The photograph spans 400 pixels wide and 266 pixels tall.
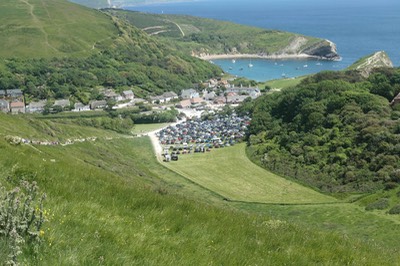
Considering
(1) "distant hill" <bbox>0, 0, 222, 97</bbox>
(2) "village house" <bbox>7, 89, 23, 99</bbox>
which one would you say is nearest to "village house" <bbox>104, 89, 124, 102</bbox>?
(1) "distant hill" <bbox>0, 0, 222, 97</bbox>

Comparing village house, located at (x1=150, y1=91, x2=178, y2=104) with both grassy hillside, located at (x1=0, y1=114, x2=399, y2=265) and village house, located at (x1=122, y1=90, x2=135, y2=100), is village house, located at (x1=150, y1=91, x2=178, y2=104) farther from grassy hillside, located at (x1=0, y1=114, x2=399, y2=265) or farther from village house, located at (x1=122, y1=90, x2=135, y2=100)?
grassy hillside, located at (x1=0, y1=114, x2=399, y2=265)

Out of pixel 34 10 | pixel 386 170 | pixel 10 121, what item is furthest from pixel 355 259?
pixel 34 10

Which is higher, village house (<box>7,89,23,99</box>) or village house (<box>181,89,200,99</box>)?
village house (<box>7,89,23,99</box>)

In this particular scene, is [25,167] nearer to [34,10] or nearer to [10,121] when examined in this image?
[10,121]

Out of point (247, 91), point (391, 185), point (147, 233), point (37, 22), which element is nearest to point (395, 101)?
point (391, 185)

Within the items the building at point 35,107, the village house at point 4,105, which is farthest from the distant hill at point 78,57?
the village house at point 4,105

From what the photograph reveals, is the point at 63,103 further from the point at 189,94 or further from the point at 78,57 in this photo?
the point at 78,57
